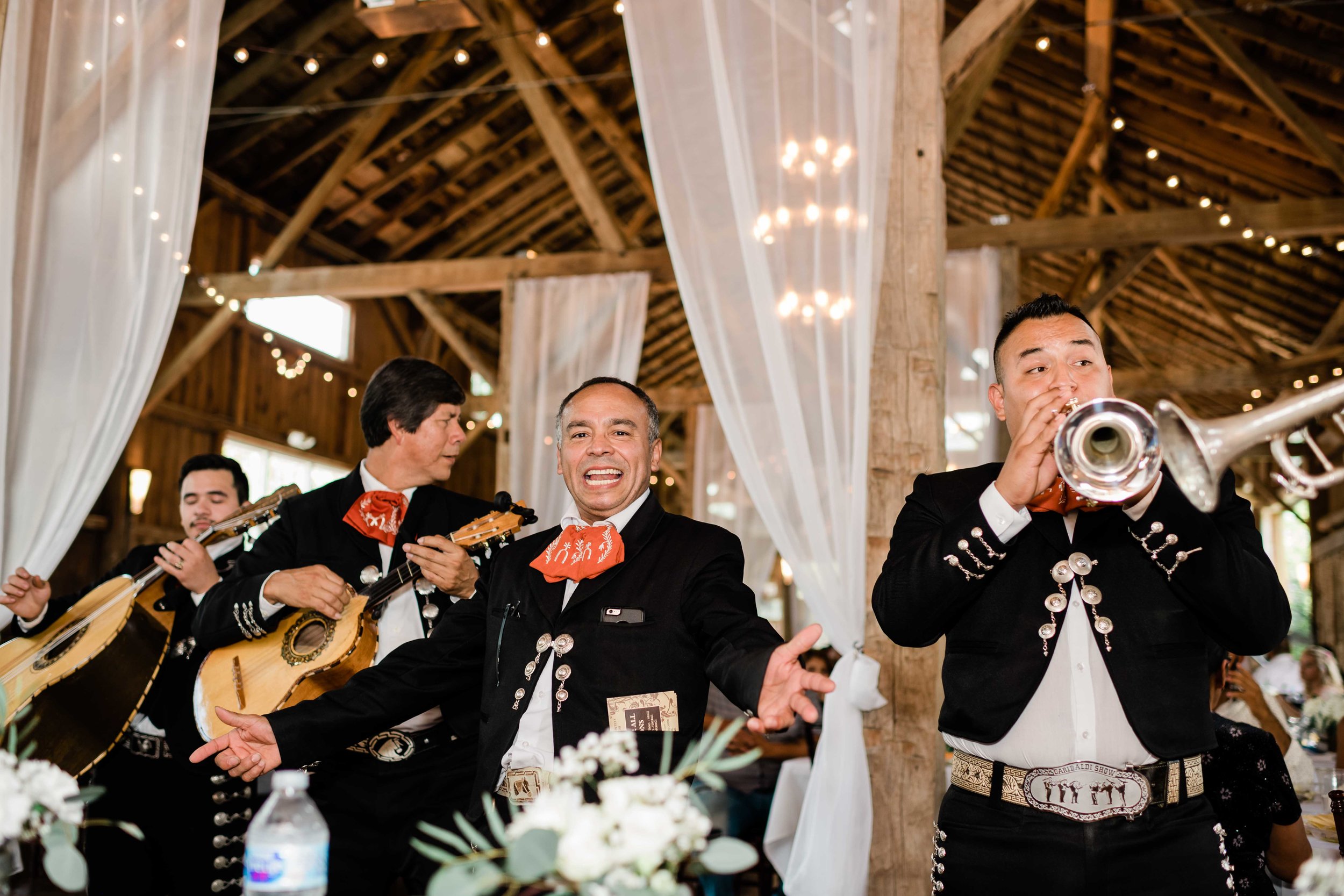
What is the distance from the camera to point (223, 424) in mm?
10547

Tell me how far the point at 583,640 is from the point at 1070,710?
844mm

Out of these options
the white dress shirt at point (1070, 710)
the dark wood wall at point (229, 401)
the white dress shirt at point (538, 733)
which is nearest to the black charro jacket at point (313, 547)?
the white dress shirt at point (538, 733)

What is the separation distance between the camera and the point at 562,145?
8039 millimetres

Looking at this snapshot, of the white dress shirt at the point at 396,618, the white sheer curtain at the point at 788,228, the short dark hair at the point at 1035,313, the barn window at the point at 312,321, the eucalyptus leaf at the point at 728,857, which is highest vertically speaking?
the barn window at the point at 312,321

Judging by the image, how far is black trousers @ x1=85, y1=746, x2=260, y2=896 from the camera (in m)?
2.97

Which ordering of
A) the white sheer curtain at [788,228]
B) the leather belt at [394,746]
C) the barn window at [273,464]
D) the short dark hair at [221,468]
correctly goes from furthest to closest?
the barn window at [273,464], the short dark hair at [221,468], the white sheer curtain at [788,228], the leather belt at [394,746]

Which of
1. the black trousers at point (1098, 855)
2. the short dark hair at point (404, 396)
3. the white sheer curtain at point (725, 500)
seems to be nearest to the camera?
the black trousers at point (1098, 855)

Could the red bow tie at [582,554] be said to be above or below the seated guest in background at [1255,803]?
above

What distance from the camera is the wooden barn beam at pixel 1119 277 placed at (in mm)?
7883

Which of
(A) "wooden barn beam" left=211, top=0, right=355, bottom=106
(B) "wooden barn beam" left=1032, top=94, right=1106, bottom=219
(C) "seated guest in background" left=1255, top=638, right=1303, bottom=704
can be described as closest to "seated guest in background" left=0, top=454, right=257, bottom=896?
(A) "wooden barn beam" left=211, top=0, right=355, bottom=106

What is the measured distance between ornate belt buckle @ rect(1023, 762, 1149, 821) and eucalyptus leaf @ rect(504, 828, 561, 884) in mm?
930

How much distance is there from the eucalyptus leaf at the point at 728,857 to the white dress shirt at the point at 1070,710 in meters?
0.78

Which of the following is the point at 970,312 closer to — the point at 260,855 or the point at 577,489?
the point at 577,489

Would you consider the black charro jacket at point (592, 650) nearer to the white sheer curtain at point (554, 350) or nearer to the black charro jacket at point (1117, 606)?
the black charro jacket at point (1117, 606)
